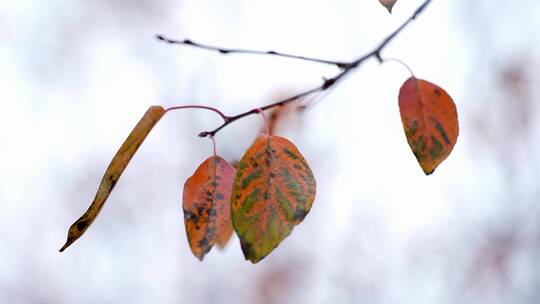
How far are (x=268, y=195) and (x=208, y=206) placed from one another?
9 centimetres

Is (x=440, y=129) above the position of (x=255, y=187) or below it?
above

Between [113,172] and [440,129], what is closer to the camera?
[113,172]

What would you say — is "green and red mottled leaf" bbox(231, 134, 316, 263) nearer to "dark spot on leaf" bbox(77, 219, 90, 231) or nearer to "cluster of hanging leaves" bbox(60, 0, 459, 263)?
"cluster of hanging leaves" bbox(60, 0, 459, 263)

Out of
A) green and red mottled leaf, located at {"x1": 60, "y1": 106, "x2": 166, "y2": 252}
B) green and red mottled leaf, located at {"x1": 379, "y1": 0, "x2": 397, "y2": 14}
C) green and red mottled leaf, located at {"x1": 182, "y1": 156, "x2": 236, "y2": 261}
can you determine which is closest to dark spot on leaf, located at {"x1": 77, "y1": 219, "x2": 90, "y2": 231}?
green and red mottled leaf, located at {"x1": 60, "y1": 106, "x2": 166, "y2": 252}

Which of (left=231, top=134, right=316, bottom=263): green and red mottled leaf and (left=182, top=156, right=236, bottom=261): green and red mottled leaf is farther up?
(left=231, top=134, right=316, bottom=263): green and red mottled leaf

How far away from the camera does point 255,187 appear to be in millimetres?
592

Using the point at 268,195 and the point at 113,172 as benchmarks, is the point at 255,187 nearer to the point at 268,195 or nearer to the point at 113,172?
the point at 268,195

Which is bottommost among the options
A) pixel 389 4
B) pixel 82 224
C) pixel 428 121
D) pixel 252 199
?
pixel 82 224

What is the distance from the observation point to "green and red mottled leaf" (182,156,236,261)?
0.64m

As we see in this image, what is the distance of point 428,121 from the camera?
72cm

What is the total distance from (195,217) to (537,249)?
287 centimetres

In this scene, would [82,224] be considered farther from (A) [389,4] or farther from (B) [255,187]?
(A) [389,4]

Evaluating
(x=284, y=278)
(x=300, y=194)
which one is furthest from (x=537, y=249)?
(x=300, y=194)

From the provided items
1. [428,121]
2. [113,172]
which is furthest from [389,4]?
[113,172]
